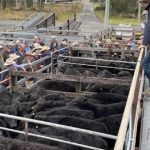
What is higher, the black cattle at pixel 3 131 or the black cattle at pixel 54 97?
the black cattle at pixel 54 97

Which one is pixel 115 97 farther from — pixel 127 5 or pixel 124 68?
pixel 127 5

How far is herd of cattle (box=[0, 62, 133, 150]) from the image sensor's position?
5.77 m

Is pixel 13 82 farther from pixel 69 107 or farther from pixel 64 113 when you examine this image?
pixel 64 113

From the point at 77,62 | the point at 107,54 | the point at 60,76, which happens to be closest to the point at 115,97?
the point at 60,76

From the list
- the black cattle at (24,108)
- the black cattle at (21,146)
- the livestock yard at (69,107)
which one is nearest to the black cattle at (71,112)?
the livestock yard at (69,107)

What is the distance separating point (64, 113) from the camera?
684 cm

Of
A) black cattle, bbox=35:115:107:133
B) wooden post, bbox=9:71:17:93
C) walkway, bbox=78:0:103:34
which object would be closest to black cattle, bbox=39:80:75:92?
wooden post, bbox=9:71:17:93

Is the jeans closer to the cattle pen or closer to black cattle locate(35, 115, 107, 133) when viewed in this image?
the cattle pen

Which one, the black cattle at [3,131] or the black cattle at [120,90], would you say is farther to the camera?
the black cattle at [120,90]

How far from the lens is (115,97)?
7.77 metres

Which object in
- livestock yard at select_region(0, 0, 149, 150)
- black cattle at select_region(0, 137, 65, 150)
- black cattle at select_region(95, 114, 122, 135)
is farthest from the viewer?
black cattle at select_region(95, 114, 122, 135)

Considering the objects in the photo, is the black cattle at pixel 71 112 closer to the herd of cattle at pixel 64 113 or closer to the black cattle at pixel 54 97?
the herd of cattle at pixel 64 113

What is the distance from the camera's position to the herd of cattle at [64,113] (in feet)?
18.9

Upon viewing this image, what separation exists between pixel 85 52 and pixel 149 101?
7.70 m
